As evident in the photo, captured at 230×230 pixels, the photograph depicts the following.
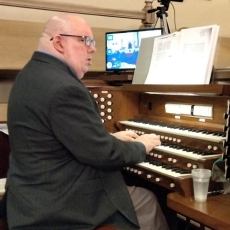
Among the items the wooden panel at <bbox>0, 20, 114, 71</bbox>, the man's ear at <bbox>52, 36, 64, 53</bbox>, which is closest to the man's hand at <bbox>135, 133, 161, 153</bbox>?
the man's ear at <bbox>52, 36, 64, 53</bbox>

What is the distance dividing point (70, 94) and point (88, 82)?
53.4 inches

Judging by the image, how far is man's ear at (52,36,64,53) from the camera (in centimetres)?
171

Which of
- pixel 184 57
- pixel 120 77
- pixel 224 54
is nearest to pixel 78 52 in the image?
pixel 184 57

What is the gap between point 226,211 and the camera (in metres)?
1.56

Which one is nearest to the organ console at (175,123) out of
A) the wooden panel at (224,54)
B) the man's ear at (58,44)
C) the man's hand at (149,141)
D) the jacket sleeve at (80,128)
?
the man's hand at (149,141)

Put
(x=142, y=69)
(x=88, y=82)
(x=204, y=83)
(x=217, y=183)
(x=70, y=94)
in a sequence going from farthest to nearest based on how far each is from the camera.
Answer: (x=88, y=82) → (x=142, y=69) → (x=204, y=83) → (x=217, y=183) → (x=70, y=94)

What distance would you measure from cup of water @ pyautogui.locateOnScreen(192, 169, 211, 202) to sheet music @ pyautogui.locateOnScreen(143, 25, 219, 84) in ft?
1.78

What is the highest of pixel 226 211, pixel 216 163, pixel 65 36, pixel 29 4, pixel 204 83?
pixel 29 4

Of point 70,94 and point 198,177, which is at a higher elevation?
point 70,94

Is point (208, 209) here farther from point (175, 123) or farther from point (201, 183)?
point (175, 123)

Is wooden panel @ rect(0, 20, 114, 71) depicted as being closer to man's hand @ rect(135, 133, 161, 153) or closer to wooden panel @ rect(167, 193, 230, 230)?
man's hand @ rect(135, 133, 161, 153)

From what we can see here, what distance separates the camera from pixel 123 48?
9.89 ft

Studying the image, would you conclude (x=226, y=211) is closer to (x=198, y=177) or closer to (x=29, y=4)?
(x=198, y=177)

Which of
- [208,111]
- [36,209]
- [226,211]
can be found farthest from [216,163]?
[36,209]
